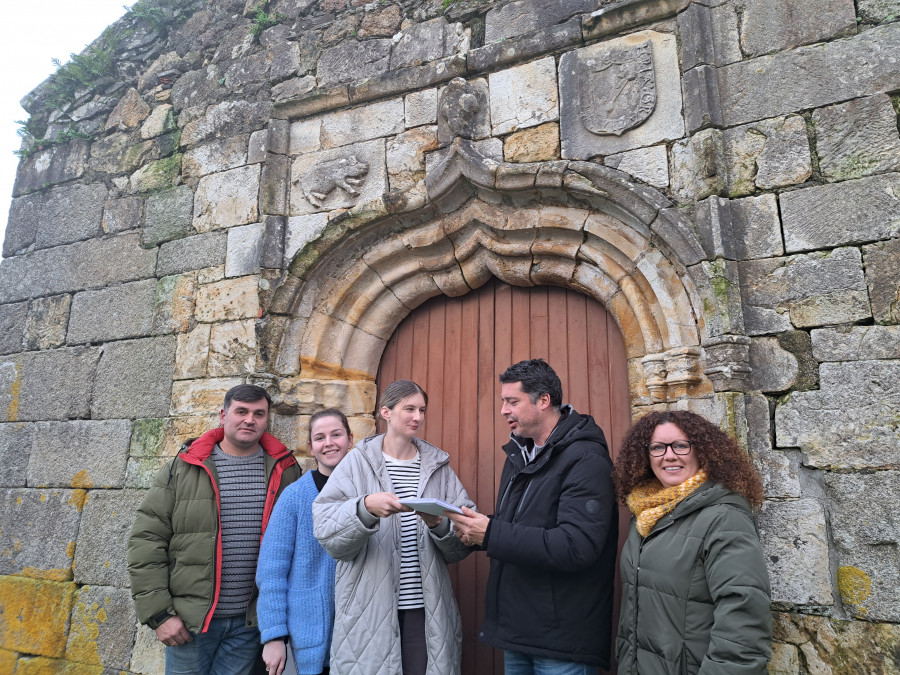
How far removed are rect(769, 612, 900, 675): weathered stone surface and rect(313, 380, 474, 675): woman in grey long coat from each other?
3.71 ft

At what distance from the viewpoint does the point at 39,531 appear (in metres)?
3.74

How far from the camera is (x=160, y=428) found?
3.55 meters

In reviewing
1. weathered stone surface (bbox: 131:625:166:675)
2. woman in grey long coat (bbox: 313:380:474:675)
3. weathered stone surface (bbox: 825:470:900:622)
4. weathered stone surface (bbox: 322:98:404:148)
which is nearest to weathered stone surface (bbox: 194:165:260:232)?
weathered stone surface (bbox: 322:98:404:148)

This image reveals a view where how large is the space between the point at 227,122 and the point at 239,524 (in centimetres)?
249

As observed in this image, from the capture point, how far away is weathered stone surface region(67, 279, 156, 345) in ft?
12.6

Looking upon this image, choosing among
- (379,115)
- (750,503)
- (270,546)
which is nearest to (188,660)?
(270,546)

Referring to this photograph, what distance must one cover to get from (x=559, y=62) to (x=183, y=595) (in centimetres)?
291

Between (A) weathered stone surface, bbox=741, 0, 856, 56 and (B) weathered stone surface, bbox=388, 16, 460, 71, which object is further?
(B) weathered stone surface, bbox=388, 16, 460, 71

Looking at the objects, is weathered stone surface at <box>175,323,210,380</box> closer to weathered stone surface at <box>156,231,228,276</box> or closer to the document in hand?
weathered stone surface at <box>156,231,228,276</box>

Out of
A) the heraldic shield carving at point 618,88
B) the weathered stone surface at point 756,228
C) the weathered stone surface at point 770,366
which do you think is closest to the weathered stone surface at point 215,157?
the heraldic shield carving at point 618,88

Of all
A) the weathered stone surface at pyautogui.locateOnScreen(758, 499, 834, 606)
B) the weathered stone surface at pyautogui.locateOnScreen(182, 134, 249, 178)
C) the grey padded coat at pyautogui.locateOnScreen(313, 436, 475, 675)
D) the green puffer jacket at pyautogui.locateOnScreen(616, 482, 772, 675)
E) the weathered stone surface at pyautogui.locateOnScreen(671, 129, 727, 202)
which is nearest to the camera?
the green puffer jacket at pyautogui.locateOnScreen(616, 482, 772, 675)

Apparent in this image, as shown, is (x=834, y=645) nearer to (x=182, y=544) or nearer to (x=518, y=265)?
(x=518, y=265)

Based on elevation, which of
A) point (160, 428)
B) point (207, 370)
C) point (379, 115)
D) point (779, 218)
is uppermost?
point (379, 115)

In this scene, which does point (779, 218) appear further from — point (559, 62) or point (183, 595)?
point (183, 595)
